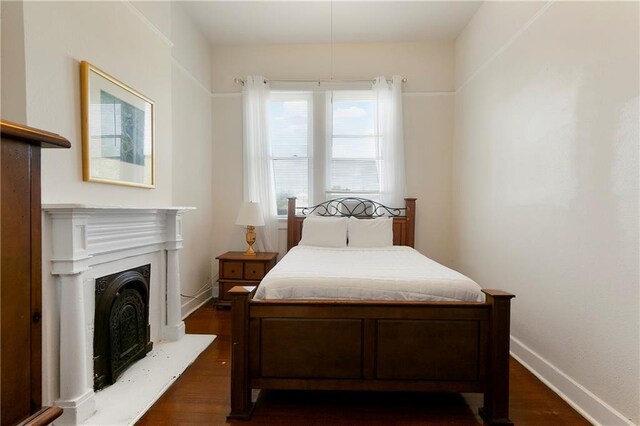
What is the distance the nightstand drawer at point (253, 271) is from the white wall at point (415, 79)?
0.60m

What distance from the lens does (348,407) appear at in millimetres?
1910

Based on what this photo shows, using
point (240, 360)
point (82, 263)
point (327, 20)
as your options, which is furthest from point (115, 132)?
point (327, 20)

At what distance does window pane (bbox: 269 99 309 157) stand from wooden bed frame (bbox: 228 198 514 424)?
2.61 metres

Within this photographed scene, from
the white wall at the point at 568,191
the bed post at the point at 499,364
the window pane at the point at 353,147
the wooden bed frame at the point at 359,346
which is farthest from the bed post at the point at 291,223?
the bed post at the point at 499,364

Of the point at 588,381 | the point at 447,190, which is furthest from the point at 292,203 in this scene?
the point at 588,381

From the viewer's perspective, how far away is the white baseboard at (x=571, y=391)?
171 cm

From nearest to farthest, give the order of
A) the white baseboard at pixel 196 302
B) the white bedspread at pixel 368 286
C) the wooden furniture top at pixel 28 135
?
1. the wooden furniture top at pixel 28 135
2. the white bedspread at pixel 368 286
3. the white baseboard at pixel 196 302

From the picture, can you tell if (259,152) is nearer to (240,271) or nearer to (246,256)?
(246,256)

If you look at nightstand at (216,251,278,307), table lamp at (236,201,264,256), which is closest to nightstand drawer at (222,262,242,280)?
nightstand at (216,251,278,307)

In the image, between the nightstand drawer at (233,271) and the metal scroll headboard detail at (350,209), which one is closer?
the nightstand drawer at (233,271)

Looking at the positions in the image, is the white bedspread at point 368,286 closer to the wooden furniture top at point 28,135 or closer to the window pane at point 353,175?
the wooden furniture top at point 28,135

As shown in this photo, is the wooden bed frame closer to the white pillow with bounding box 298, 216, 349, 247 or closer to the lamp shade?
the white pillow with bounding box 298, 216, 349, 247

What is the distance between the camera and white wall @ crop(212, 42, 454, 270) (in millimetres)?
4066

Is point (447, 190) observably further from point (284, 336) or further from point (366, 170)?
point (284, 336)
